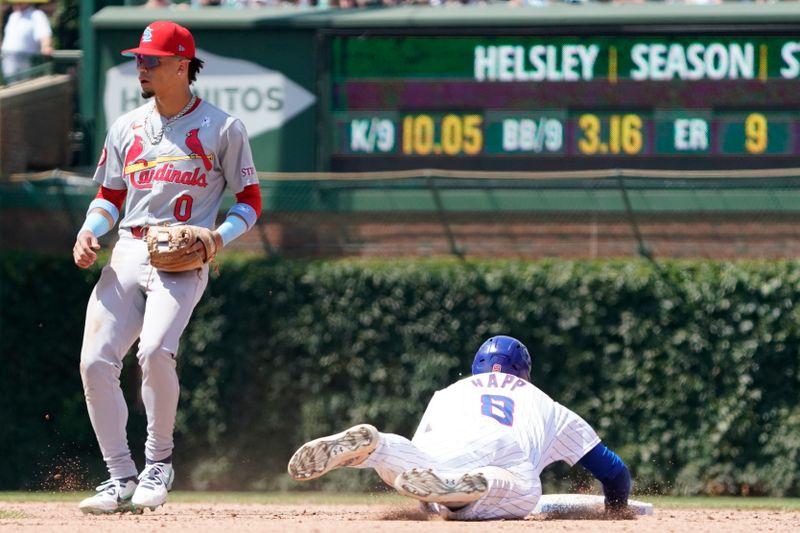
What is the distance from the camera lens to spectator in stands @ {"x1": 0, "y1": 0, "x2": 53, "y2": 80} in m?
15.0

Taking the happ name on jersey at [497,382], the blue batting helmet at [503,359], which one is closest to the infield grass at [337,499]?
the blue batting helmet at [503,359]

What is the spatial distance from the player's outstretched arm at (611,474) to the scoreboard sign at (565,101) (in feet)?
21.6

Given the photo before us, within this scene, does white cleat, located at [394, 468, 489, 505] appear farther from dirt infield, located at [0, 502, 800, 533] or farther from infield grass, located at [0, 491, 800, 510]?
infield grass, located at [0, 491, 800, 510]

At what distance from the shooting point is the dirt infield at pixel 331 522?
596 centimetres

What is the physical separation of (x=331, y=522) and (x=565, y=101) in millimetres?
7233

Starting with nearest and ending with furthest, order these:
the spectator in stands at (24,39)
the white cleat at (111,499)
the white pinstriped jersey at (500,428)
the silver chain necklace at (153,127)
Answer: the white pinstriped jersey at (500,428), the white cleat at (111,499), the silver chain necklace at (153,127), the spectator in stands at (24,39)

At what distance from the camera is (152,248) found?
6449 millimetres

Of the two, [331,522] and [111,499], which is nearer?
[331,522]

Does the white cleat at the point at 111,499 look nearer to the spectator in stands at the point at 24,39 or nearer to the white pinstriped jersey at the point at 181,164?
the white pinstriped jersey at the point at 181,164

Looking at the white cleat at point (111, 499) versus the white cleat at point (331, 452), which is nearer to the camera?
the white cleat at point (331, 452)

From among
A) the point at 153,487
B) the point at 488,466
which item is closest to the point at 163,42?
the point at 153,487

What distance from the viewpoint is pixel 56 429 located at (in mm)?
12992

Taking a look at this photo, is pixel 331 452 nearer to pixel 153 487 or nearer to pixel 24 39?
pixel 153 487

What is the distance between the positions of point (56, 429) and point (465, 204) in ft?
13.7
